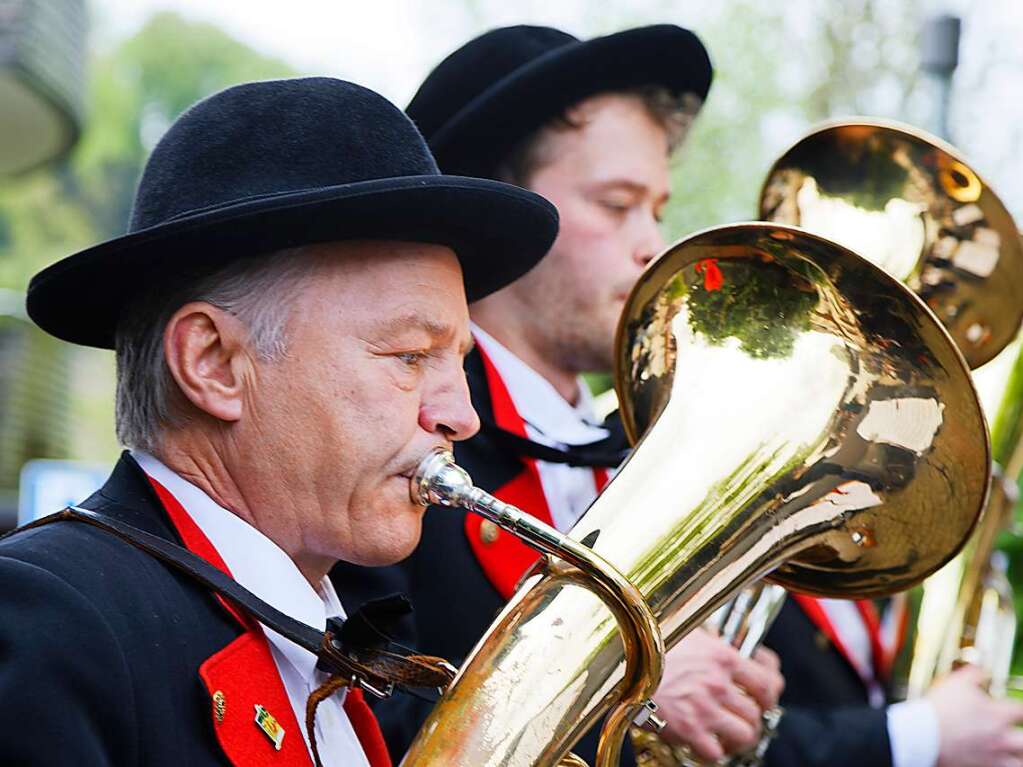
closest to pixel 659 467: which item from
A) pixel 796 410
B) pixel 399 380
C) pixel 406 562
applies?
pixel 796 410

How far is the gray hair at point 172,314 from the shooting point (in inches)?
75.1

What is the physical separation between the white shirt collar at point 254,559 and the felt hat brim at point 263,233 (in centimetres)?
26

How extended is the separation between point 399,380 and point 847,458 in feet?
2.46

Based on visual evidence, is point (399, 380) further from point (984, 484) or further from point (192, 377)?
point (984, 484)

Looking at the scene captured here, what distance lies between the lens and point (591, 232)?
9.36 feet

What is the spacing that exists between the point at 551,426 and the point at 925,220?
2.98 feet

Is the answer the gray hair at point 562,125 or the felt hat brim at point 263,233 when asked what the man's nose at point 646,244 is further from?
the felt hat brim at point 263,233

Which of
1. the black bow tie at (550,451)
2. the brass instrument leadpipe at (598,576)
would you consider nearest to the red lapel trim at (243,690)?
the brass instrument leadpipe at (598,576)

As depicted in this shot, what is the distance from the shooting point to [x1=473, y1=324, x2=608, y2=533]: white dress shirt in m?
2.75

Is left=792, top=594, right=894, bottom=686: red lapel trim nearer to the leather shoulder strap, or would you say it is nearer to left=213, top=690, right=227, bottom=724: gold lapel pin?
the leather shoulder strap

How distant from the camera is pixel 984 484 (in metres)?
2.28

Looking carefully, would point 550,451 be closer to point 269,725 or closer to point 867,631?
point 269,725

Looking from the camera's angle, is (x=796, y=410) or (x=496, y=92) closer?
(x=796, y=410)

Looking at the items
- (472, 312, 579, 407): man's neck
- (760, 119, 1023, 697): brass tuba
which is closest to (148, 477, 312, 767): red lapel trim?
(472, 312, 579, 407): man's neck
